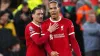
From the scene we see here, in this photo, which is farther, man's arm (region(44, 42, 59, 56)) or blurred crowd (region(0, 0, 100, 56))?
blurred crowd (region(0, 0, 100, 56))

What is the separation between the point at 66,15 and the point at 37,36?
459 cm

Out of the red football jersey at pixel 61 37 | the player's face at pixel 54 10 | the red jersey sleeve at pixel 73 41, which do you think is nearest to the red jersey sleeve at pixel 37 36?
the red football jersey at pixel 61 37

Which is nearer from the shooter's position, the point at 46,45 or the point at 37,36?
the point at 46,45

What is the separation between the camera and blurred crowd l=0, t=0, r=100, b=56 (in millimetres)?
11922

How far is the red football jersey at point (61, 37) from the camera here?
33.6ft

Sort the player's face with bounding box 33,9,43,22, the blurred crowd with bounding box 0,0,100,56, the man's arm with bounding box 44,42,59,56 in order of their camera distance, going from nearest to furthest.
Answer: the man's arm with bounding box 44,42,59,56, the player's face with bounding box 33,9,43,22, the blurred crowd with bounding box 0,0,100,56

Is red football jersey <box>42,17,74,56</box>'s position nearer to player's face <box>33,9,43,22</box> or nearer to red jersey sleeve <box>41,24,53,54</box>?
red jersey sleeve <box>41,24,53,54</box>

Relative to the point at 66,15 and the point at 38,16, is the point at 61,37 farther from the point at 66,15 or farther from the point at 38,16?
the point at 66,15

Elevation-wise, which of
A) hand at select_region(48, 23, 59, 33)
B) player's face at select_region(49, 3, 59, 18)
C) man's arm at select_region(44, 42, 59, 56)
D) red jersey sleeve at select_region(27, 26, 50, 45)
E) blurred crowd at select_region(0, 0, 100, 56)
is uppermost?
player's face at select_region(49, 3, 59, 18)

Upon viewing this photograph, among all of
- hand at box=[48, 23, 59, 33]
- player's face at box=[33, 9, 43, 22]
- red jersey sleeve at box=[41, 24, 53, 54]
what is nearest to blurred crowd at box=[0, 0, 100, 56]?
player's face at box=[33, 9, 43, 22]

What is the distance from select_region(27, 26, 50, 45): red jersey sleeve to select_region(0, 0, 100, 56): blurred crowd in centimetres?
110

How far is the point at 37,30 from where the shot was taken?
1056 cm

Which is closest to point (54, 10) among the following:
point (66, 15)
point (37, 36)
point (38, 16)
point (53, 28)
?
point (53, 28)

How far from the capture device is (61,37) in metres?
10.2
